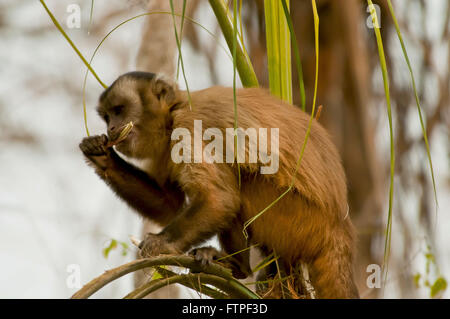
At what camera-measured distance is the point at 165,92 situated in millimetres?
4387

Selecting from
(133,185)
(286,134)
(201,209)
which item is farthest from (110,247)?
(286,134)

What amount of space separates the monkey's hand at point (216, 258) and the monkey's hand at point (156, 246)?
0.12 metres

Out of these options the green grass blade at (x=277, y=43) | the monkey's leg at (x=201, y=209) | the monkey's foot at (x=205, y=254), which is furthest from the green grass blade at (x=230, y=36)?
the monkey's foot at (x=205, y=254)

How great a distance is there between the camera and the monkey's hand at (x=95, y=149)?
4.07m

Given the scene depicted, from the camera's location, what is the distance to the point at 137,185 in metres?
4.38

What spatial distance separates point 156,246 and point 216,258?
39 cm

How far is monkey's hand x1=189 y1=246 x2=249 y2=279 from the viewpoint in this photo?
3156mm

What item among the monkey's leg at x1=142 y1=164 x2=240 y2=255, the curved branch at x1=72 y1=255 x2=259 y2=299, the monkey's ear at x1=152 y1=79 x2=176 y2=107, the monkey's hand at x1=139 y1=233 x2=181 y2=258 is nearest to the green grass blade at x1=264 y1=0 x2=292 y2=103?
the monkey's leg at x1=142 y1=164 x2=240 y2=255

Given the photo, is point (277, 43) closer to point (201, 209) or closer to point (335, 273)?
point (201, 209)

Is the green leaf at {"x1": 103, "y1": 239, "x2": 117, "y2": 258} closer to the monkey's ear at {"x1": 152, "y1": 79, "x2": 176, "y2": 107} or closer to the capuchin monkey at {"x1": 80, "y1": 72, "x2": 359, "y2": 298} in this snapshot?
the capuchin monkey at {"x1": 80, "y1": 72, "x2": 359, "y2": 298}

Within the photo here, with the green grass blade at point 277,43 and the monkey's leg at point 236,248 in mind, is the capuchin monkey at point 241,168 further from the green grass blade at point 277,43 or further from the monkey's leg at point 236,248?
the green grass blade at point 277,43
